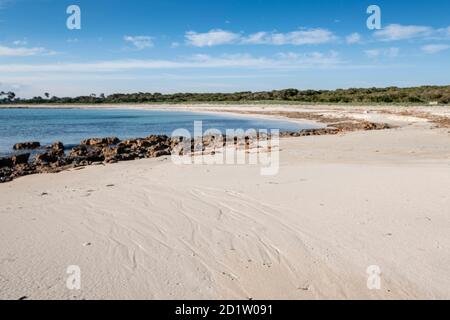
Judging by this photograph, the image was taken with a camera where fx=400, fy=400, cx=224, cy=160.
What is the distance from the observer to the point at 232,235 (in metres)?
4.95

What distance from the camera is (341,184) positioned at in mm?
7297

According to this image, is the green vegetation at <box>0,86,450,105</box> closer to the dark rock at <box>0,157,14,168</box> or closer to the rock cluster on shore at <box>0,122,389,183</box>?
the rock cluster on shore at <box>0,122,389,183</box>

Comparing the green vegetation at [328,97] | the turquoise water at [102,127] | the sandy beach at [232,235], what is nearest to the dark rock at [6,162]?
the sandy beach at [232,235]

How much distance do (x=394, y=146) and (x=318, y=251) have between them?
9.65 m

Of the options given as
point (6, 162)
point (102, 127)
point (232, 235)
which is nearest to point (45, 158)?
point (6, 162)

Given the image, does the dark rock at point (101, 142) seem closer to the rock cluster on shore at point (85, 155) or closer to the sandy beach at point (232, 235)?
the rock cluster on shore at point (85, 155)

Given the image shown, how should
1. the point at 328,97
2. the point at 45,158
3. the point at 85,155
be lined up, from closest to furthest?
the point at 45,158
the point at 85,155
the point at 328,97

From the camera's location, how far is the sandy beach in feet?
12.2

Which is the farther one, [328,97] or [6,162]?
[328,97]

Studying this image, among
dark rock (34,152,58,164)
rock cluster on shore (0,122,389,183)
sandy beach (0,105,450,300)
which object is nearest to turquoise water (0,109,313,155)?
rock cluster on shore (0,122,389,183)

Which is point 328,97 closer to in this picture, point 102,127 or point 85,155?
point 102,127

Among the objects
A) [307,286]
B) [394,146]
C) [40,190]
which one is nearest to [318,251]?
[307,286]

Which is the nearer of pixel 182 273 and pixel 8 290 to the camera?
pixel 8 290
